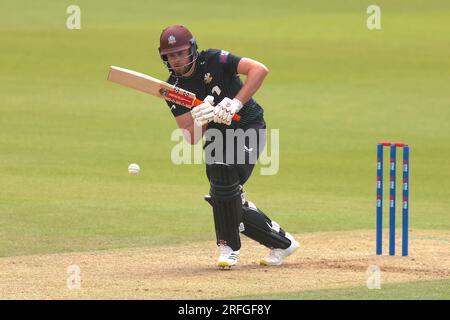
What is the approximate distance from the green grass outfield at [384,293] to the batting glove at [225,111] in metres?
1.43

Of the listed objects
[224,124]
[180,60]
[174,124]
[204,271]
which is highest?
[174,124]

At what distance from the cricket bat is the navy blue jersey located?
0.82ft

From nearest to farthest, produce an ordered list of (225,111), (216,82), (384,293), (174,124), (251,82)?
(384,293)
(225,111)
(251,82)
(216,82)
(174,124)

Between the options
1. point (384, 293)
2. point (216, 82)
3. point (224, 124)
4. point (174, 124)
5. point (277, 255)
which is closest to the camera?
point (384, 293)

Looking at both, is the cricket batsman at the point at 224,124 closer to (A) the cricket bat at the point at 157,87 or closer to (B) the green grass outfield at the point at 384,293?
(A) the cricket bat at the point at 157,87

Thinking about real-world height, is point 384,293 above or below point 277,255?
below

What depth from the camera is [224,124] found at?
878cm

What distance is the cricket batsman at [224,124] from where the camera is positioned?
861 centimetres

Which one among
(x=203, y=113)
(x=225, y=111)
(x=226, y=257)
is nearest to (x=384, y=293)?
(x=226, y=257)

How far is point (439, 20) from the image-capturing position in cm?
3353

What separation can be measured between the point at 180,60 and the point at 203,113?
507 mm

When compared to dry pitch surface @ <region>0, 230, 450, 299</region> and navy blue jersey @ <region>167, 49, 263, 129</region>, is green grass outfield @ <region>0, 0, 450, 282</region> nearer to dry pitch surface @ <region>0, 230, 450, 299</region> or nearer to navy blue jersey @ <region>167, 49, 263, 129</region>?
dry pitch surface @ <region>0, 230, 450, 299</region>

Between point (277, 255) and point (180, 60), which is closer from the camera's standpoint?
point (180, 60)

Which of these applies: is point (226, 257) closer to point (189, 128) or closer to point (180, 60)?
point (189, 128)
